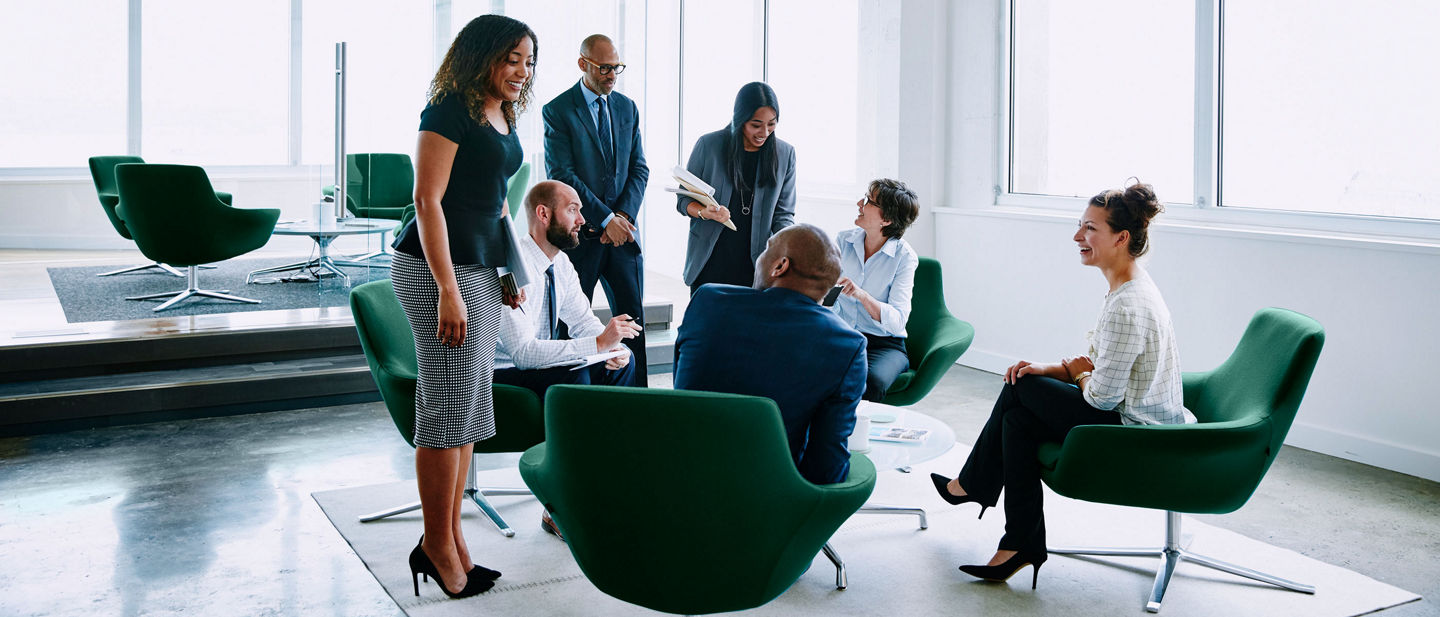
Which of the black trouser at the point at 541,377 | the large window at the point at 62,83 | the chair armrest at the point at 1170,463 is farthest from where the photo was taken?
the large window at the point at 62,83

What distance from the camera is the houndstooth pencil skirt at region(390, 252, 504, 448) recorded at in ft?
9.35

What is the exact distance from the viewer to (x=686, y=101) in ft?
31.1

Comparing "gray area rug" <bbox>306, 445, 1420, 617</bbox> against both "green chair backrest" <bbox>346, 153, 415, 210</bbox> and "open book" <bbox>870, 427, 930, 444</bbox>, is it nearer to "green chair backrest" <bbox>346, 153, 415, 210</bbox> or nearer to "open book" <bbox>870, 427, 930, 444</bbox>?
"open book" <bbox>870, 427, 930, 444</bbox>

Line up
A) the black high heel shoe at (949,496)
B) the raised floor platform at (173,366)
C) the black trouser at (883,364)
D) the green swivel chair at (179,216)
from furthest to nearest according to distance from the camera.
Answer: the green swivel chair at (179,216) → the raised floor platform at (173,366) → the black trouser at (883,364) → the black high heel shoe at (949,496)

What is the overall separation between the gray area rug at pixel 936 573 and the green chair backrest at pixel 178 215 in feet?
10.1

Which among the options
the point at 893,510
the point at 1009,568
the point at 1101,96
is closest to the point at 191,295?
the point at 893,510

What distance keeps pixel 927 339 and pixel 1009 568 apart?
1.43 meters

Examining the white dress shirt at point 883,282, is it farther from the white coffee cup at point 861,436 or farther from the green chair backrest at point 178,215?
the green chair backrest at point 178,215

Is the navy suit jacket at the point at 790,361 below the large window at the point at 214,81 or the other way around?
below

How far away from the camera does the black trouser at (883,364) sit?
3.99m

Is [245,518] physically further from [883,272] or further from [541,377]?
[883,272]

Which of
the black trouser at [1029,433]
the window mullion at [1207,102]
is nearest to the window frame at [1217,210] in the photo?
the window mullion at [1207,102]

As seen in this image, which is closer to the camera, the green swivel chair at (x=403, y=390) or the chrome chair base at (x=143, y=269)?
the green swivel chair at (x=403, y=390)

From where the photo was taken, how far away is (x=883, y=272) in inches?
165
